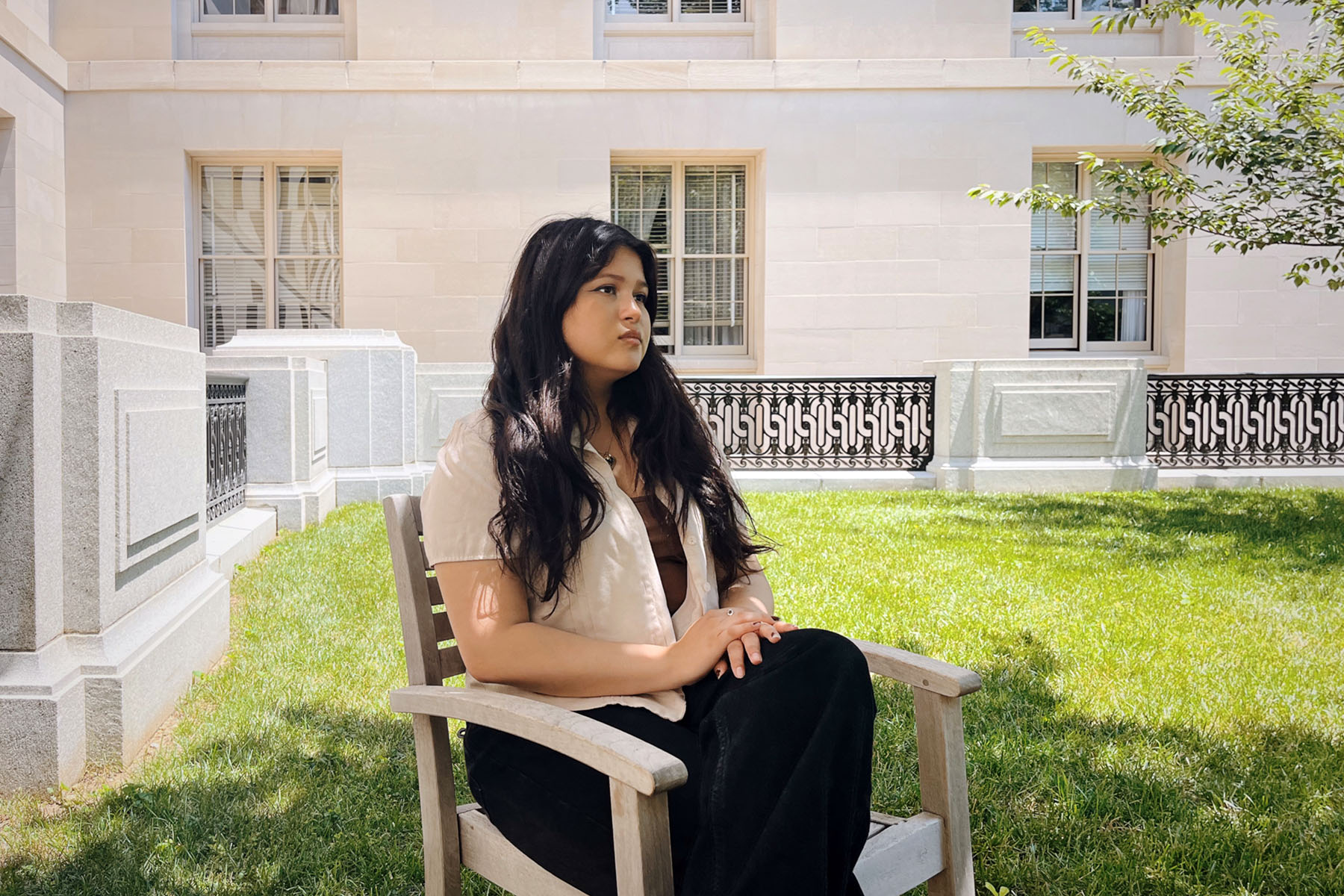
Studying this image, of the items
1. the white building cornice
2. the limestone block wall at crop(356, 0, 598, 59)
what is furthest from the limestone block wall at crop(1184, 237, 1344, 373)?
the limestone block wall at crop(356, 0, 598, 59)

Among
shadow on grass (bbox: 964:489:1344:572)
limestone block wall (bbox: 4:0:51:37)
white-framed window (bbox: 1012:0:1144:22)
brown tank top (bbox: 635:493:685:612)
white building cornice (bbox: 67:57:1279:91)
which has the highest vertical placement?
white-framed window (bbox: 1012:0:1144:22)

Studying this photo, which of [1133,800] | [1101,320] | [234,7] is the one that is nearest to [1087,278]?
[1101,320]

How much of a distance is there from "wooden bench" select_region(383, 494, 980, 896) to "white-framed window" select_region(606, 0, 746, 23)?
527 inches

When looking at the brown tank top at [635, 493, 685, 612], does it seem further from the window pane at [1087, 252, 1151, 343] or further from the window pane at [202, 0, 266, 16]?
the window pane at [202, 0, 266, 16]

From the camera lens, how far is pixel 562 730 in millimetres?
1657

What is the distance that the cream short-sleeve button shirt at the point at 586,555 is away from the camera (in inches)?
78.7

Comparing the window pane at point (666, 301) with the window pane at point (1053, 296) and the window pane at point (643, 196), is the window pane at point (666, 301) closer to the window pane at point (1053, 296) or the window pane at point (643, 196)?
the window pane at point (643, 196)

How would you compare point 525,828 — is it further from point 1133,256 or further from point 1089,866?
point 1133,256

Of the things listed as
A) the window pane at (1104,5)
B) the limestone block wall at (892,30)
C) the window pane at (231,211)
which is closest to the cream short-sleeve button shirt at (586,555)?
the limestone block wall at (892,30)

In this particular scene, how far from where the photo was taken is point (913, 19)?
13.7 meters

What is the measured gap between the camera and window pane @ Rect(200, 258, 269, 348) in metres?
13.9

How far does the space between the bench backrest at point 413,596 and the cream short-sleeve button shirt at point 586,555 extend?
0.06m

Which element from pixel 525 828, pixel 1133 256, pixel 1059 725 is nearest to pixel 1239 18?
pixel 1133 256

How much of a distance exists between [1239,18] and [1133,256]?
3.67 metres
